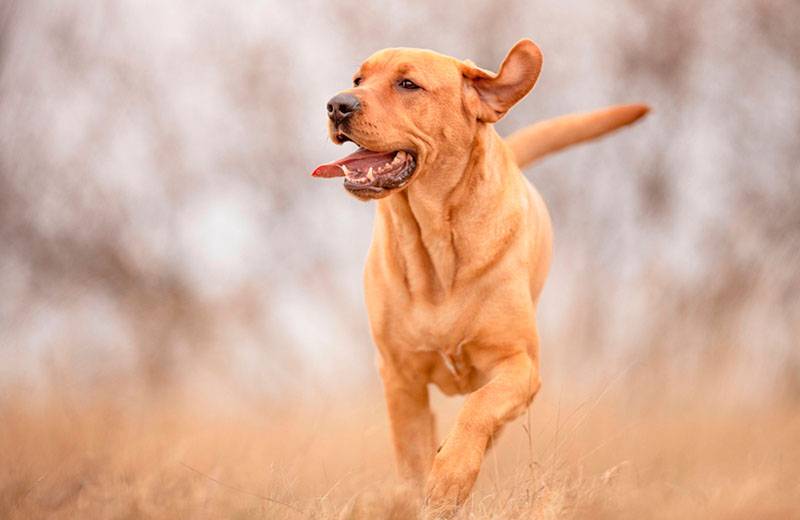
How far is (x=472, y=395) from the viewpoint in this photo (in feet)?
12.1

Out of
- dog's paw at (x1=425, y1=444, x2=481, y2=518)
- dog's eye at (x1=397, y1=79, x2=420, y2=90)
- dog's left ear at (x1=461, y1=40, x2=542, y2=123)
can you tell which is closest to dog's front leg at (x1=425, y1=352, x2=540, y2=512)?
dog's paw at (x1=425, y1=444, x2=481, y2=518)

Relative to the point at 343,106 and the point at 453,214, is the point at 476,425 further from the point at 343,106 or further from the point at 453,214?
the point at 343,106

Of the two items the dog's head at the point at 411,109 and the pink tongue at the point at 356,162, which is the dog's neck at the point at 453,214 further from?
the pink tongue at the point at 356,162

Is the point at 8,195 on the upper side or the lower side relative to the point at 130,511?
upper

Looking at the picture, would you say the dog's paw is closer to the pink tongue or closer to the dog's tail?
Answer: the pink tongue

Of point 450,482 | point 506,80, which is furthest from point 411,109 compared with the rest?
point 450,482

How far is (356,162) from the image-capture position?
3.77m

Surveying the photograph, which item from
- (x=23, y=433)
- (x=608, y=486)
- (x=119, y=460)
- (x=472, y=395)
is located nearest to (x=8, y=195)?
(x=23, y=433)

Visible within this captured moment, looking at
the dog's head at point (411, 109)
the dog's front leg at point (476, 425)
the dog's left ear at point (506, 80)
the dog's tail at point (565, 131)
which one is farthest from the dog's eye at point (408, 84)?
the dog's tail at point (565, 131)

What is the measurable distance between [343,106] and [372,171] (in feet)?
0.86

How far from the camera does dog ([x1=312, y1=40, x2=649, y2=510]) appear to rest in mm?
3773

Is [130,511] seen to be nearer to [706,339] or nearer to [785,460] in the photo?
[785,460]

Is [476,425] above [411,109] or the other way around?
the other way around

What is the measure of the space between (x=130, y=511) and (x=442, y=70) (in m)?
1.99
